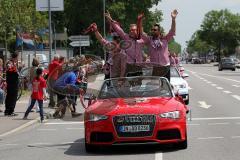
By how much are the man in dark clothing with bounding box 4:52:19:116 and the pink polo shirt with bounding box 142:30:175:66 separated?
703cm

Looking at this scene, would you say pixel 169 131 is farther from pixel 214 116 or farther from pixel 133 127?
pixel 214 116

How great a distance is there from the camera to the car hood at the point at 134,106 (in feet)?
36.6

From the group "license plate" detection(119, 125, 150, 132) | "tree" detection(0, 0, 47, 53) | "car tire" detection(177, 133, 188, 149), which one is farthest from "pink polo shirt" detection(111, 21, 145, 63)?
"tree" detection(0, 0, 47, 53)

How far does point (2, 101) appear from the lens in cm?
2136

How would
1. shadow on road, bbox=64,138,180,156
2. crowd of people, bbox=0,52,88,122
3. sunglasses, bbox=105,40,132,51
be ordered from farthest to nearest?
crowd of people, bbox=0,52,88,122 < sunglasses, bbox=105,40,132,51 < shadow on road, bbox=64,138,180,156

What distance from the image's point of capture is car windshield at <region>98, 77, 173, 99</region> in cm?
1228

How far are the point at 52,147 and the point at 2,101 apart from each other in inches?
357

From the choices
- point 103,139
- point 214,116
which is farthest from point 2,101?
point 103,139

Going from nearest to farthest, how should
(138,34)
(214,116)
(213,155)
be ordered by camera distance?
(213,155), (138,34), (214,116)

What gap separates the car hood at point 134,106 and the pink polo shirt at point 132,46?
1.78m

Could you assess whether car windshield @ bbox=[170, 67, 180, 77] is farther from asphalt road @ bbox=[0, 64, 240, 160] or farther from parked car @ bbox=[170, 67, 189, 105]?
asphalt road @ bbox=[0, 64, 240, 160]

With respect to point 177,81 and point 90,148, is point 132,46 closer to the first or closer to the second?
point 90,148

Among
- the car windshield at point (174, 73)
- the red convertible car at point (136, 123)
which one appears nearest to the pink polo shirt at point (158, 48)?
the red convertible car at point (136, 123)

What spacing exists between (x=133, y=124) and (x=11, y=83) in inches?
379
